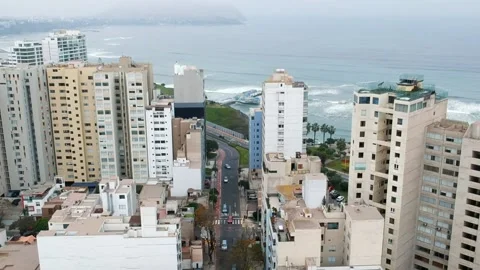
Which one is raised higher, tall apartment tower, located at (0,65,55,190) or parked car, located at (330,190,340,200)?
tall apartment tower, located at (0,65,55,190)

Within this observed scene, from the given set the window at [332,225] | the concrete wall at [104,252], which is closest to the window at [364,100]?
the window at [332,225]

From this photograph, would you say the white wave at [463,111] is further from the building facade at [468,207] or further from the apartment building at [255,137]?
the building facade at [468,207]

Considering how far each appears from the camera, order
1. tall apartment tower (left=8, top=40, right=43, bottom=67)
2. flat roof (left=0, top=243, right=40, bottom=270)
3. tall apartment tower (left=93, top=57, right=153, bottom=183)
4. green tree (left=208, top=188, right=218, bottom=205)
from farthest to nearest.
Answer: tall apartment tower (left=8, top=40, right=43, bottom=67), tall apartment tower (left=93, top=57, right=153, bottom=183), green tree (left=208, top=188, right=218, bottom=205), flat roof (left=0, top=243, right=40, bottom=270)

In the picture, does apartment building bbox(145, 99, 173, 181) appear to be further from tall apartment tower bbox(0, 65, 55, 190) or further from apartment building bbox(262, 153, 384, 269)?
apartment building bbox(262, 153, 384, 269)

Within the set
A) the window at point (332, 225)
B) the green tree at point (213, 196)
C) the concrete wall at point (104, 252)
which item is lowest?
the green tree at point (213, 196)

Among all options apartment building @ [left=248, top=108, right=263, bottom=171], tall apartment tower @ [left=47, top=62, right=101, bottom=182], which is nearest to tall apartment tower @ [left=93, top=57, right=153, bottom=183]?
tall apartment tower @ [left=47, top=62, right=101, bottom=182]

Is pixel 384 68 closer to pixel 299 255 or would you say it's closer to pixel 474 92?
pixel 474 92

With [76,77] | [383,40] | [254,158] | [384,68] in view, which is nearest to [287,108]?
[254,158]
